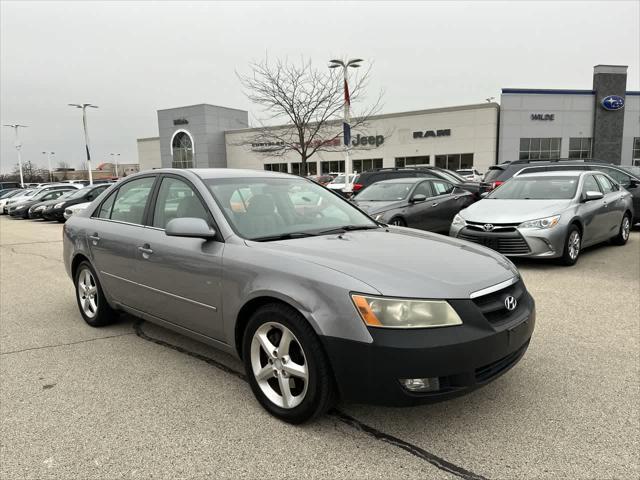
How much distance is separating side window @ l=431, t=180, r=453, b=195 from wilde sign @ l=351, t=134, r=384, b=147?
36831 mm

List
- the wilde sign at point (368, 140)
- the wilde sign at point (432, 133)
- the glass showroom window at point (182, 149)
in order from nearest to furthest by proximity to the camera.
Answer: the wilde sign at point (432, 133)
the wilde sign at point (368, 140)
the glass showroom window at point (182, 149)

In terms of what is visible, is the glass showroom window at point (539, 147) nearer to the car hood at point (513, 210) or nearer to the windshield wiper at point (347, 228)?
the car hood at point (513, 210)

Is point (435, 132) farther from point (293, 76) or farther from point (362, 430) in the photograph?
point (362, 430)

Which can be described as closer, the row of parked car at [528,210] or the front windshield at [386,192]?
the row of parked car at [528,210]

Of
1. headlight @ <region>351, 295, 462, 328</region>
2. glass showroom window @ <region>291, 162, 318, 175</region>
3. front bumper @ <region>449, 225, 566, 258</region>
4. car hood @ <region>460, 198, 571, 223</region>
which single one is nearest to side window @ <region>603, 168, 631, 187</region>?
car hood @ <region>460, 198, 571, 223</region>

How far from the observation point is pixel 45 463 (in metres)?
2.54

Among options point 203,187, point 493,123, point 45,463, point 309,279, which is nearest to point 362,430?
point 309,279

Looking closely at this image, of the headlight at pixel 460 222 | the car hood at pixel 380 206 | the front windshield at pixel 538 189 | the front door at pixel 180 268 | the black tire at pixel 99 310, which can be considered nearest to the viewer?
the front door at pixel 180 268

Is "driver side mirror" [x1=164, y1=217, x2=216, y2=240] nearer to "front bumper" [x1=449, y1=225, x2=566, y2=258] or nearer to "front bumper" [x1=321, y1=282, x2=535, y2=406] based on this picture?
"front bumper" [x1=321, y1=282, x2=535, y2=406]

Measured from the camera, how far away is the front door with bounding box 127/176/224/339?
3303 millimetres

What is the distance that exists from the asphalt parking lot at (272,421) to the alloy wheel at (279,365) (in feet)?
0.55

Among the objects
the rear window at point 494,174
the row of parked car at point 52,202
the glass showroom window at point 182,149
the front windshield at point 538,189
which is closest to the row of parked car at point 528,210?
the front windshield at point 538,189

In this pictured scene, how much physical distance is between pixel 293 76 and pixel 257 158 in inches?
1325

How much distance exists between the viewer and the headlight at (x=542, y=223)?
23.5ft
